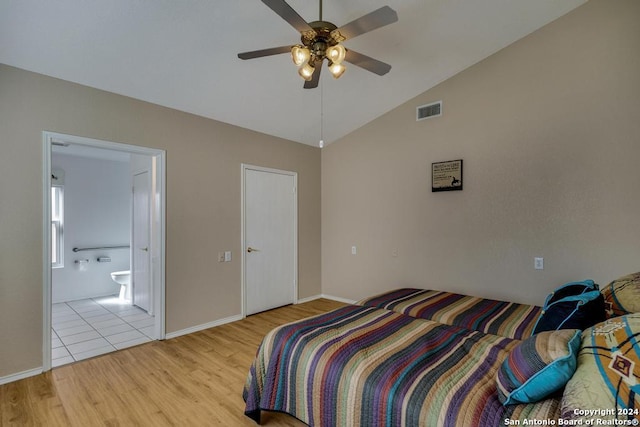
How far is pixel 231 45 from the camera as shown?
2.59 metres

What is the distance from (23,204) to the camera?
2.47 meters

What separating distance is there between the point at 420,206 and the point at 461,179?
58 cm

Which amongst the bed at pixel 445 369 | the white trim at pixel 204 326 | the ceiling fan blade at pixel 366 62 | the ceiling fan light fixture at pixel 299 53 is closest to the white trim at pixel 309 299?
the white trim at pixel 204 326

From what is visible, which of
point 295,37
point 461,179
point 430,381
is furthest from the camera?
point 461,179

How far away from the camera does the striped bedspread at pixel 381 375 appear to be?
4.12ft

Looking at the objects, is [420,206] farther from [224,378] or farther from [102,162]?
[102,162]

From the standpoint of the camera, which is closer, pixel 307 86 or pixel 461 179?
pixel 307 86

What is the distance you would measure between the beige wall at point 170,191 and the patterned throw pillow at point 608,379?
3399 mm

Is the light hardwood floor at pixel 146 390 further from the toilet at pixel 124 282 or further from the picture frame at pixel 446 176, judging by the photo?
the picture frame at pixel 446 176

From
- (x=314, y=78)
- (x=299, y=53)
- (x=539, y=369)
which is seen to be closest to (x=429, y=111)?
(x=314, y=78)

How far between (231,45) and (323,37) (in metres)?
1.11

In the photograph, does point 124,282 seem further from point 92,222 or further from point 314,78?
point 314,78

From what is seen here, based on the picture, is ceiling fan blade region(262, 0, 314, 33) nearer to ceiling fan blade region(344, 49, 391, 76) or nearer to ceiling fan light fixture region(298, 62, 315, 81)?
ceiling fan light fixture region(298, 62, 315, 81)

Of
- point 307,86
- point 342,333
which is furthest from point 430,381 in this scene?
point 307,86
